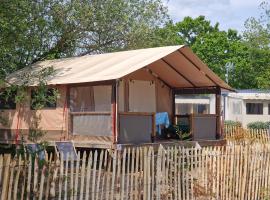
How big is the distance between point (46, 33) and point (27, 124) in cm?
555

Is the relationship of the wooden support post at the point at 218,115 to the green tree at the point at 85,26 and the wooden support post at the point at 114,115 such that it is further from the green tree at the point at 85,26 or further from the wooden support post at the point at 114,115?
the green tree at the point at 85,26

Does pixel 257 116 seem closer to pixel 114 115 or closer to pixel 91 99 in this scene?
pixel 91 99

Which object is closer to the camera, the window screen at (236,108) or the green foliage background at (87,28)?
the green foliage background at (87,28)

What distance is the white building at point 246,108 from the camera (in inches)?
1395

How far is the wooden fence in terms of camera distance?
5.98 meters

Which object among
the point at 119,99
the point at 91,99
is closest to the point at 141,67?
the point at 91,99

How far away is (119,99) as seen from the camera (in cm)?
1539

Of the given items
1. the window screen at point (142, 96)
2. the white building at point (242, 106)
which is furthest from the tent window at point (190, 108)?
the window screen at point (142, 96)

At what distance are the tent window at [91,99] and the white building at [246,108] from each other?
21.7 meters

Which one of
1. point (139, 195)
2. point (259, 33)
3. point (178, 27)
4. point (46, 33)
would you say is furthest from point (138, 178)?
point (178, 27)

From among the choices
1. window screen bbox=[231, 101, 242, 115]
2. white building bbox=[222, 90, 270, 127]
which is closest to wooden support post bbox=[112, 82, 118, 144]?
white building bbox=[222, 90, 270, 127]

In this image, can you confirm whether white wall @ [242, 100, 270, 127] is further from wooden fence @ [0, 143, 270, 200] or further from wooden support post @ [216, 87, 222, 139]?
wooden fence @ [0, 143, 270, 200]

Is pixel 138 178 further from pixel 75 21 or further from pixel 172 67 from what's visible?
pixel 75 21

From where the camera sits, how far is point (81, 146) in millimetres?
13617
